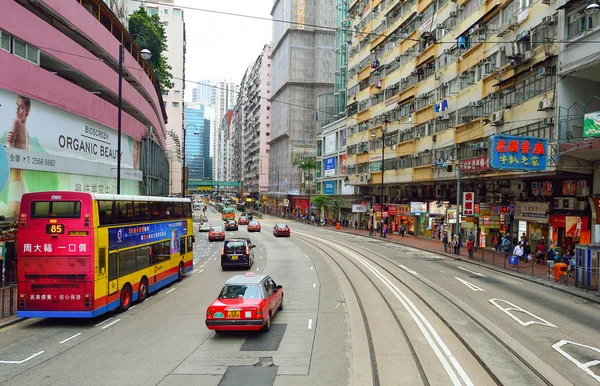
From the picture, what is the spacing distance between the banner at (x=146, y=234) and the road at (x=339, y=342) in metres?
2.37

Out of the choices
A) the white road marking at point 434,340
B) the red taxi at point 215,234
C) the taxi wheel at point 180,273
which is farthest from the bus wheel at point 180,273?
the red taxi at point 215,234

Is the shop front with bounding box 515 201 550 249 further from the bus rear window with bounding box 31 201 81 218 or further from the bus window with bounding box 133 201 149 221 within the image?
the bus rear window with bounding box 31 201 81 218

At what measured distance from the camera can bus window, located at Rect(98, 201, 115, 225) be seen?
46.9 feet

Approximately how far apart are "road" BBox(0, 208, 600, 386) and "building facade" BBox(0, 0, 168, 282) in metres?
5.29

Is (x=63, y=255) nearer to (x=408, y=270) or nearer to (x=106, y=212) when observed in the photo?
(x=106, y=212)

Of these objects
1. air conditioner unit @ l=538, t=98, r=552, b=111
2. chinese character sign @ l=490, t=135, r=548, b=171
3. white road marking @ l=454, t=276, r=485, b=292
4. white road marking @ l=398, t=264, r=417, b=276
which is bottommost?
white road marking @ l=398, t=264, r=417, b=276

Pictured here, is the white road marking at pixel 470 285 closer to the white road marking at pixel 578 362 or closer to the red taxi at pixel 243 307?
the white road marking at pixel 578 362

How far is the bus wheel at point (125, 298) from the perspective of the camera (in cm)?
1594

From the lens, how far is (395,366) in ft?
31.9

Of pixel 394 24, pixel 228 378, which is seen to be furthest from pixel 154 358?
pixel 394 24

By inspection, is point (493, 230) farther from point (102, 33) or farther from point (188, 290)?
point (102, 33)

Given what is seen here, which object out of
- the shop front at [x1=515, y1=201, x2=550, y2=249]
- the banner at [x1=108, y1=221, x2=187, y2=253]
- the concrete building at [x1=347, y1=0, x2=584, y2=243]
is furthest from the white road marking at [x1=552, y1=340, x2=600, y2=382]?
the shop front at [x1=515, y1=201, x2=550, y2=249]

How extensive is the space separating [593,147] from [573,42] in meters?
5.71

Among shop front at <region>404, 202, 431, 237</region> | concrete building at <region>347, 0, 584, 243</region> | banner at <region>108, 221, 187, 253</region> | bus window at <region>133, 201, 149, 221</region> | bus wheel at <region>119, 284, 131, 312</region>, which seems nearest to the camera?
banner at <region>108, 221, 187, 253</region>
